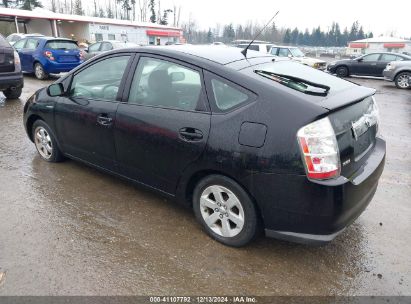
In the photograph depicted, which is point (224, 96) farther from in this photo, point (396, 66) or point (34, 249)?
point (396, 66)

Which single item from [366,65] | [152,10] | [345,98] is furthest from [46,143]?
[152,10]

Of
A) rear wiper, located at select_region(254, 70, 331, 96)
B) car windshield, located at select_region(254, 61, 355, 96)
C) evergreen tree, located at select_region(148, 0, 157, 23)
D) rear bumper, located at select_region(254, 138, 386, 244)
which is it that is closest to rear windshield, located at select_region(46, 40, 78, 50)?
car windshield, located at select_region(254, 61, 355, 96)

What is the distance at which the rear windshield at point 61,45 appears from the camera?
12383 millimetres

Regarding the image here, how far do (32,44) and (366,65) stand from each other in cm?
1512

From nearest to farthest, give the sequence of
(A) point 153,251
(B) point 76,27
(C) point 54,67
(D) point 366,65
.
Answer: (A) point 153,251 → (C) point 54,67 → (D) point 366,65 → (B) point 76,27

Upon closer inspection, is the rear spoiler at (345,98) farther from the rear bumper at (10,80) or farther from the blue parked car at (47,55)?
the blue parked car at (47,55)

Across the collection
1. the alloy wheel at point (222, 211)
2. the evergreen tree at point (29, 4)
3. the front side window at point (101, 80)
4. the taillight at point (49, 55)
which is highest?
the evergreen tree at point (29, 4)

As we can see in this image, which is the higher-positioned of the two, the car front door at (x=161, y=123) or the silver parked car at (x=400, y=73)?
the car front door at (x=161, y=123)

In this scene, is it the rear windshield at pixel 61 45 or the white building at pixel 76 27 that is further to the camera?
the white building at pixel 76 27

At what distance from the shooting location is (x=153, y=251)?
2896mm

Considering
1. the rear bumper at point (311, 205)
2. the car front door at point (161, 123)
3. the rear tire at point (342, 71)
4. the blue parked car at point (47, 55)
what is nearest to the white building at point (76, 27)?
the rear tire at point (342, 71)

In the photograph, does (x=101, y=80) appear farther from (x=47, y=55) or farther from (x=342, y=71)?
(x=342, y=71)

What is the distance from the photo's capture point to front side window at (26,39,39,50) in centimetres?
1278

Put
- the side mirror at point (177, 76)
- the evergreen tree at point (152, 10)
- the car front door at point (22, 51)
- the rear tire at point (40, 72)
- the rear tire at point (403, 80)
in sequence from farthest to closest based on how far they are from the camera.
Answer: the evergreen tree at point (152, 10) → the rear tire at point (403, 80) → the car front door at point (22, 51) → the rear tire at point (40, 72) → the side mirror at point (177, 76)
